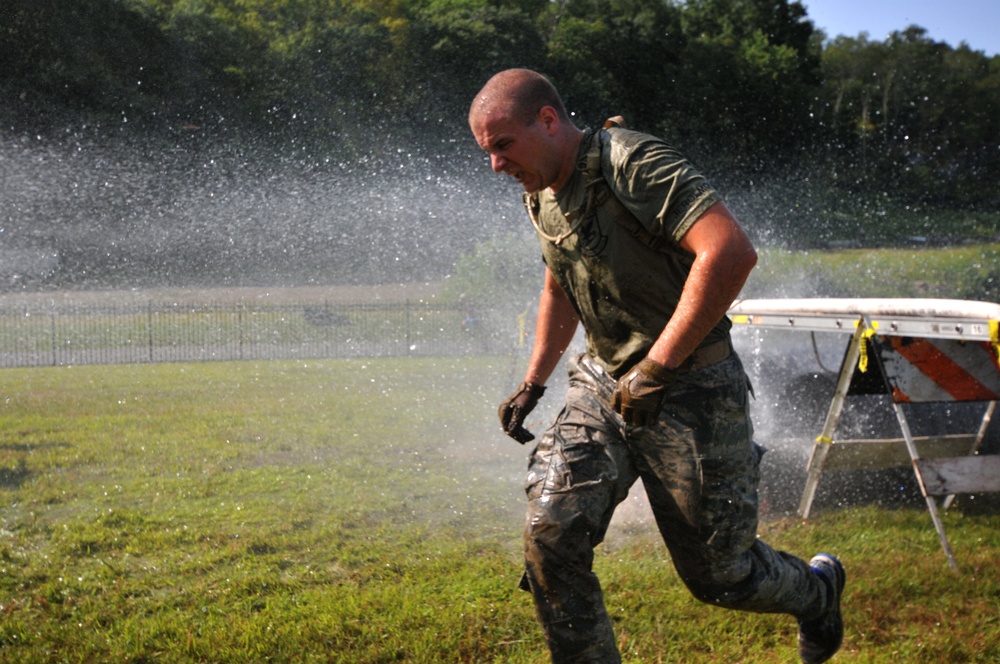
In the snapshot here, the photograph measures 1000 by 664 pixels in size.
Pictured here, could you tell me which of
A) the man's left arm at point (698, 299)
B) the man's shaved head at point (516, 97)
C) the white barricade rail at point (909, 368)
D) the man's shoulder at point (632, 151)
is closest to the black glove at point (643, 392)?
the man's left arm at point (698, 299)

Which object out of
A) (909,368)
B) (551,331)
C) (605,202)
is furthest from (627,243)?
(909,368)

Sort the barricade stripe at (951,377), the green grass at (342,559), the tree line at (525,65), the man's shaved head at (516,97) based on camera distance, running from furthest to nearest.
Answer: the tree line at (525,65) → the barricade stripe at (951,377) → the green grass at (342,559) → the man's shaved head at (516,97)

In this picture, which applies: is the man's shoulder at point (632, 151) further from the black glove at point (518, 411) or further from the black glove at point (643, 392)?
the black glove at point (518, 411)

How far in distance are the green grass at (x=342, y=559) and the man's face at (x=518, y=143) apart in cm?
175

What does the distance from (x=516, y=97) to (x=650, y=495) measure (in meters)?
1.24

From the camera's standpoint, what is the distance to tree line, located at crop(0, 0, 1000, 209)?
28.2 meters

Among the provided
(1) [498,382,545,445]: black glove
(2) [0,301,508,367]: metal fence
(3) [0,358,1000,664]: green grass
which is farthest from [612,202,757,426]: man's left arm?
(2) [0,301,508,367]: metal fence

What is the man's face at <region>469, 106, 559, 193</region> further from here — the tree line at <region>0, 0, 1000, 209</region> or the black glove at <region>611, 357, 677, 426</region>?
the tree line at <region>0, 0, 1000, 209</region>

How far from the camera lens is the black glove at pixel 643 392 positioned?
8.37 feet

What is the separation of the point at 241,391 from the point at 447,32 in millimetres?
29380

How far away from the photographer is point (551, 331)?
3.34 m

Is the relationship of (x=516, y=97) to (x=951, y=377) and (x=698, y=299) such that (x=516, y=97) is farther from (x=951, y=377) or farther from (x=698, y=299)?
(x=951, y=377)

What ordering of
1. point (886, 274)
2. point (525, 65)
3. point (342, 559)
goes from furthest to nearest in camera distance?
point (525, 65) → point (886, 274) → point (342, 559)

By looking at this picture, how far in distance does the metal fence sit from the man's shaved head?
1330cm
